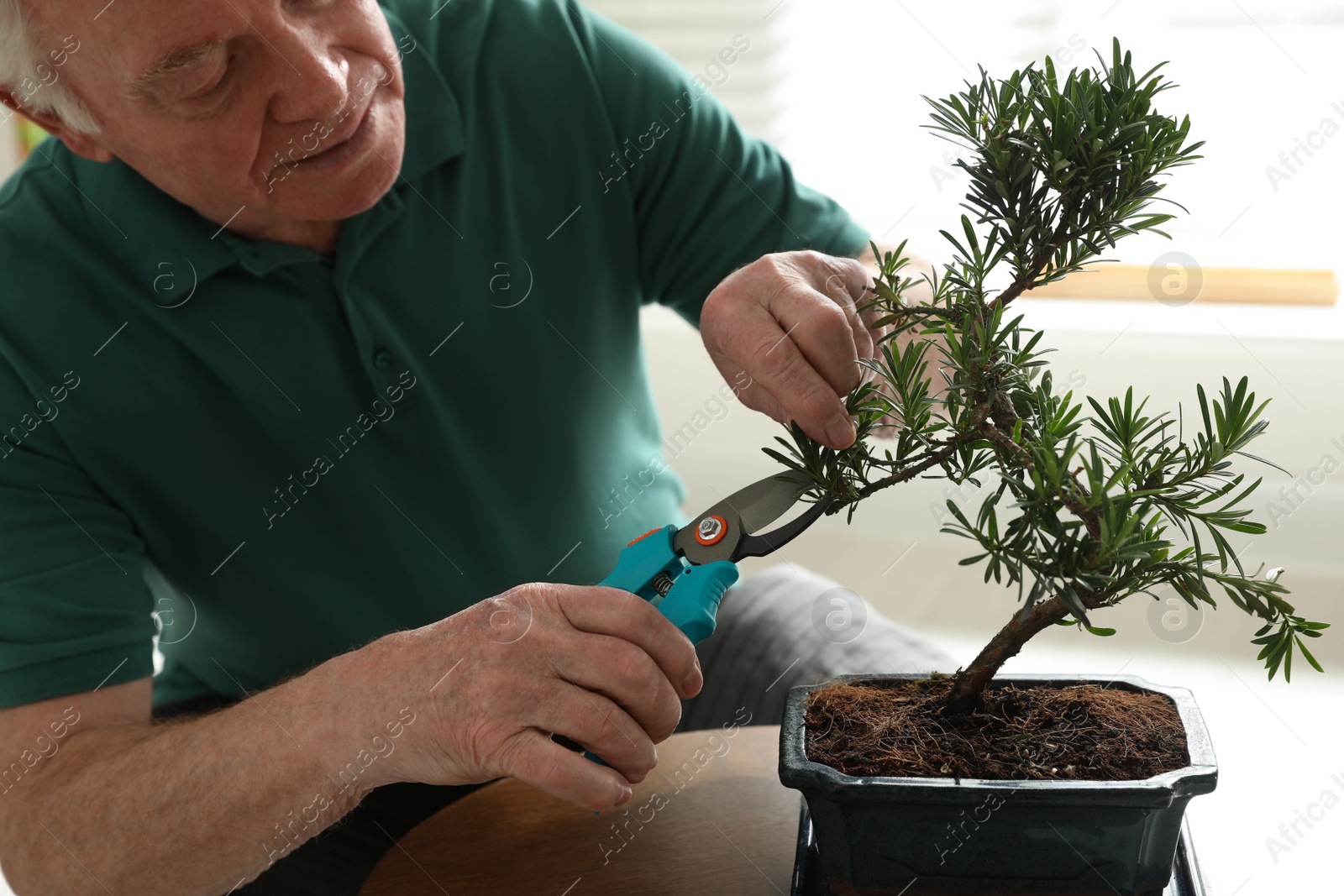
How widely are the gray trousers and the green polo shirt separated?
6.9 inches

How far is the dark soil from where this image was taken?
733mm

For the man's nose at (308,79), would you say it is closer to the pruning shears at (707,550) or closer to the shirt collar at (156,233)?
the shirt collar at (156,233)

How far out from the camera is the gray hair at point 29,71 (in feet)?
3.35

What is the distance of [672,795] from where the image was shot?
39.3 inches

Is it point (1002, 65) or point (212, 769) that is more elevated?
point (1002, 65)

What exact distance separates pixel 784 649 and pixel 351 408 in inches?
23.4

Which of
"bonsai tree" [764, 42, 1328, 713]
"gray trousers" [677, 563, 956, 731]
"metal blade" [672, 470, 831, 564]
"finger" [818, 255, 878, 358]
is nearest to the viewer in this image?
"bonsai tree" [764, 42, 1328, 713]

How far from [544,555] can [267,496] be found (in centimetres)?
33

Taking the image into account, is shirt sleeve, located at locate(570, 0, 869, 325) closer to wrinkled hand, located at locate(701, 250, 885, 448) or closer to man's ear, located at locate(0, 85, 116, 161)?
wrinkled hand, located at locate(701, 250, 885, 448)

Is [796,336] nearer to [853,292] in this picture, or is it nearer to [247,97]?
[853,292]

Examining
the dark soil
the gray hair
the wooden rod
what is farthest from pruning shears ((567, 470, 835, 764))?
the wooden rod

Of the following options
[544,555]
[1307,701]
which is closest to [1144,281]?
[1307,701]

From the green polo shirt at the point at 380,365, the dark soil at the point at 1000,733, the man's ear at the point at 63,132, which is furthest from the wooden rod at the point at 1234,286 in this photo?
the man's ear at the point at 63,132

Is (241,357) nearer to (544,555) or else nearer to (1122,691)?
(544,555)
